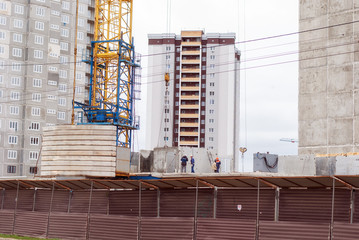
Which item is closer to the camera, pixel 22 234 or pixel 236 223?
pixel 236 223

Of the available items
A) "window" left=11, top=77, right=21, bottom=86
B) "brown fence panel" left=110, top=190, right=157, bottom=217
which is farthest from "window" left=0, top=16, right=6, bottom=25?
"brown fence panel" left=110, top=190, right=157, bottom=217

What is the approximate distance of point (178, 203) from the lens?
91.2 feet

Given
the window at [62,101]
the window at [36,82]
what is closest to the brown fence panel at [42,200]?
the window at [36,82]

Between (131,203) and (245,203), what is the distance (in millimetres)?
6674

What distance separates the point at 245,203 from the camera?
26000mm

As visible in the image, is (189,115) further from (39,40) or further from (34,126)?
Answer: (39,40)

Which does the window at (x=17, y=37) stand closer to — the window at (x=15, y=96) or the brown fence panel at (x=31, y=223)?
the window at (x=15, y=96)

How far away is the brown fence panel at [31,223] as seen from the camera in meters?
31.9

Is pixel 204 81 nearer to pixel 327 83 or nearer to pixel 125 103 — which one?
pixel 125 103

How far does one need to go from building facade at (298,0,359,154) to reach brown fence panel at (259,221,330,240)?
3365 cm

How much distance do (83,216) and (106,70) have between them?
189 feet

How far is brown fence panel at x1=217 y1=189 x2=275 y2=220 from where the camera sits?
2523 centimetres

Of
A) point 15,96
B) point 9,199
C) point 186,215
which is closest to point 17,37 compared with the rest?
point 15,96

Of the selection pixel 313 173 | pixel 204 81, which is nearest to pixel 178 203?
pixel 313 173
